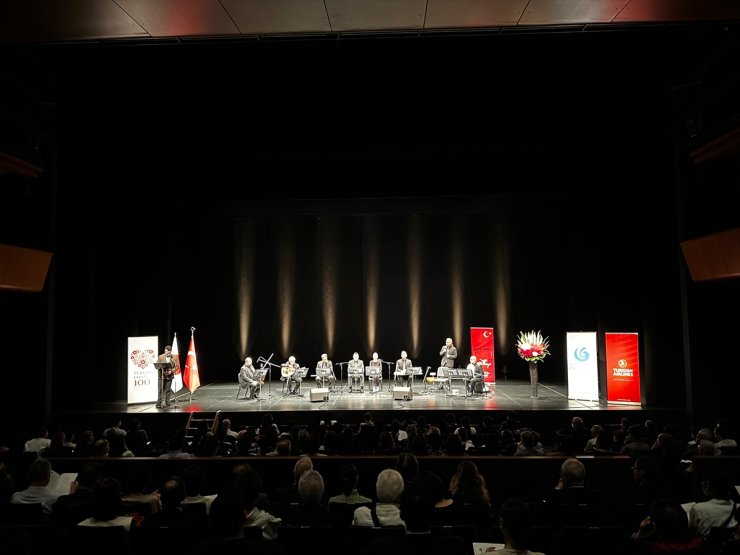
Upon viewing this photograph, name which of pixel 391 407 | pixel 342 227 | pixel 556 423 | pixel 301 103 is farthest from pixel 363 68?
pixel 556 423

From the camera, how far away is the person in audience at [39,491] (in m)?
4.10

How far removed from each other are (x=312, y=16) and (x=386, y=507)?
12.5 feet

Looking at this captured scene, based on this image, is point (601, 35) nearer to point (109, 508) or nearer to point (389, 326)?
point (389, 326)

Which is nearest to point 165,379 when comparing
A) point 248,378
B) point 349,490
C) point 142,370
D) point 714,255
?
point 142,370

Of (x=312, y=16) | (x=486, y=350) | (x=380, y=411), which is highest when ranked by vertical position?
(x=312, y=16)

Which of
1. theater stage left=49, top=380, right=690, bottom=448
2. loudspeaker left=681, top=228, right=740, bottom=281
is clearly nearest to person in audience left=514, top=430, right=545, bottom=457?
theater stage left=49, top=380, right=690, bottom=448

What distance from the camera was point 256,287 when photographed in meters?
14.9

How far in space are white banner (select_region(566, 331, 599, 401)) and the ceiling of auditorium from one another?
247 inches

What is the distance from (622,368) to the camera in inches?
378

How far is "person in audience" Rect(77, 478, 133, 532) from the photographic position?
319 cm

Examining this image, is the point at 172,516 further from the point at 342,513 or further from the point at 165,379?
the point at 165,379

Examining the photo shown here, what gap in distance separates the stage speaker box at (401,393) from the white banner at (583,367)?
2.95m

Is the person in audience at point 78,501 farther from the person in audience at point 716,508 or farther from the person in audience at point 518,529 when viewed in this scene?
the person in audience at point 716,508

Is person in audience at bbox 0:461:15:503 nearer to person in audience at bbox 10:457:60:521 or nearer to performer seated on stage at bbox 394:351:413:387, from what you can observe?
person in audience at bbox 10:457:60:521
